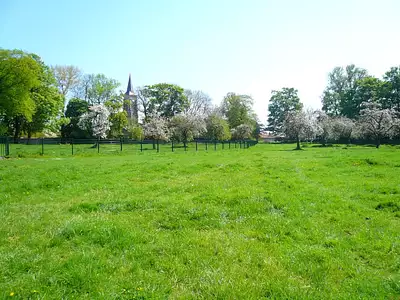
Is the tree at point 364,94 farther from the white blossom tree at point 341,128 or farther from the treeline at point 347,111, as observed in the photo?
the white blossom tree at point 341,128

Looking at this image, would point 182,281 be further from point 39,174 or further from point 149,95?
point 149,95

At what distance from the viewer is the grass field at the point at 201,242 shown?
134 inches

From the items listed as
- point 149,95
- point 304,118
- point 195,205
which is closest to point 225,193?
point 195,205

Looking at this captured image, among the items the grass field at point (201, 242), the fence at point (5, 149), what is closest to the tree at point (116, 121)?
the fence at point (5, 149)

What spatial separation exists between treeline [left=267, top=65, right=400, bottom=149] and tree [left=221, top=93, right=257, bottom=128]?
871 centimetres

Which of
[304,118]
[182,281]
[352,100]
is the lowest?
[182,281]

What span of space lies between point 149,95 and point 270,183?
6215 cm

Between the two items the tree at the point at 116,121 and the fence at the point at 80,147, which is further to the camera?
the tree at the point at 116,121

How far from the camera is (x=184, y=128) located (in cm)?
4425

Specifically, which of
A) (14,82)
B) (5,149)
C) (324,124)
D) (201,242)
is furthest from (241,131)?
(201,242)

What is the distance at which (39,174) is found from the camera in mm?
11086

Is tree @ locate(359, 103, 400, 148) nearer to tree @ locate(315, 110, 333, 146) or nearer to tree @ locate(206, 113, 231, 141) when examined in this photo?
tree @ locate(315, 110, 333, 146)

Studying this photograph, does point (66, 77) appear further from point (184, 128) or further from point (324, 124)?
point (324, 124)

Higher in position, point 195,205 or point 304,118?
point 304,118
